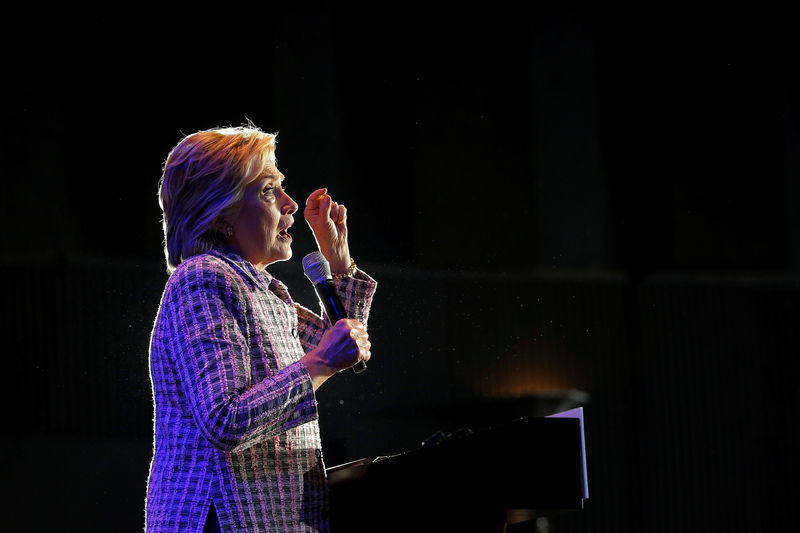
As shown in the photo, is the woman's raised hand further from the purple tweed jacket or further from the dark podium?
the dark podium

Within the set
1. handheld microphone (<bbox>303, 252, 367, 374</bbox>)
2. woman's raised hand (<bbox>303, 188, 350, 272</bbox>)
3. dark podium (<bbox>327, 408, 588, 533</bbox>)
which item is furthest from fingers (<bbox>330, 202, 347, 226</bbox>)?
dark podium (<bbox>327, 408, 588, 533</bbox>)

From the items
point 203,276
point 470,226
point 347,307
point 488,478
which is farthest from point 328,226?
point 470,226

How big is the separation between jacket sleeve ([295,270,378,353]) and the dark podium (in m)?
0.48

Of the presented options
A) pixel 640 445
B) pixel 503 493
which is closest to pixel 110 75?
pixel 503 493

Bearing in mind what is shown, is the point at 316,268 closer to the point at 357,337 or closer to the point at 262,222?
the point at 262,222

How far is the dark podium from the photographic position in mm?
1416

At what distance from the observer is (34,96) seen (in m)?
2.32

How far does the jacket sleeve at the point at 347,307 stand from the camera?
1.90 m

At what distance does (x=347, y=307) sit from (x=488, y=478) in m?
0.58

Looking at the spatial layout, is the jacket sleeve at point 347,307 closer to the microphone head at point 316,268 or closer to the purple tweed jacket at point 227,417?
the microphone head at point 316,268

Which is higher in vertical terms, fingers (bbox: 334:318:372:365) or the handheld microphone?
the handheld microphone

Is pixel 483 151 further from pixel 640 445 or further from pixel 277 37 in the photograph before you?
pixel 640 445

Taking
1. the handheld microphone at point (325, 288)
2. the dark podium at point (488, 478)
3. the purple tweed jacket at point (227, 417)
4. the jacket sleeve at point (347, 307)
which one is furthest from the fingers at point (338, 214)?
the dark podium at point (488, 478)

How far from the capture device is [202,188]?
166 centimetres
